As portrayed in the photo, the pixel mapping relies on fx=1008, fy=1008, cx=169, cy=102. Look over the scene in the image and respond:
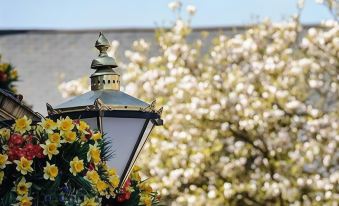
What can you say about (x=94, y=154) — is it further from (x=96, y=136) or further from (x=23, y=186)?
(x=23, y=186)

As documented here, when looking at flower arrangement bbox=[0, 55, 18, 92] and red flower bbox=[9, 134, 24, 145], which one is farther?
flower arrangement bbox=[0, 55, 18, 92]

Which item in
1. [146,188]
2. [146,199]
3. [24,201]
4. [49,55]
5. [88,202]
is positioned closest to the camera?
[24,201]

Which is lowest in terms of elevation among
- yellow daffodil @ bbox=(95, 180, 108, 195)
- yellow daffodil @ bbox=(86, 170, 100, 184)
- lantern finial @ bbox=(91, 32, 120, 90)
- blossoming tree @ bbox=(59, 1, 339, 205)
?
yellow daffodil @ bbox=(95, 180, 108, 195)

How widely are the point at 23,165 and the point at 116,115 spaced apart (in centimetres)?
66

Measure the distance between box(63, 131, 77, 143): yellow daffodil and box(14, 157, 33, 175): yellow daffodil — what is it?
0.26 meters

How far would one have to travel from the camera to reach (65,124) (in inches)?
216

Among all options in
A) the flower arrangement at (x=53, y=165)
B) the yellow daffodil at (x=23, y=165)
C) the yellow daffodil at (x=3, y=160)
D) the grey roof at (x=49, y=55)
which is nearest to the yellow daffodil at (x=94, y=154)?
the flower arrangement at (x=53, y=165)

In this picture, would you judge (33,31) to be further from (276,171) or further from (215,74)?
(276,171)

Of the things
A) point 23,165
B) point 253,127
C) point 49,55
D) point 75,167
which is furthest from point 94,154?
point 49,55

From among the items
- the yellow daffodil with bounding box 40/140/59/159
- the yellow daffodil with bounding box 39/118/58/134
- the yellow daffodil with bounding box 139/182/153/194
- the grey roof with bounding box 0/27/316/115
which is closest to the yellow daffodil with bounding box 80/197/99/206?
the yellow daffodil with bounding box 40/140/59/159

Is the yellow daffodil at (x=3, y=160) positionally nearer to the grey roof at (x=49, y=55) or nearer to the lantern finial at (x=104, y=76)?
the lantern finial at (x=104, y=76)

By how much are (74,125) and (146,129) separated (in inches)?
20.9

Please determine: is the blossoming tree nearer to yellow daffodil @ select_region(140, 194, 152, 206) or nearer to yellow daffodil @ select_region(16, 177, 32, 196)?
yellow daffodil @ select_region(140, 194, 152, 206)

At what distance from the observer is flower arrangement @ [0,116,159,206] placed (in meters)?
5.30
